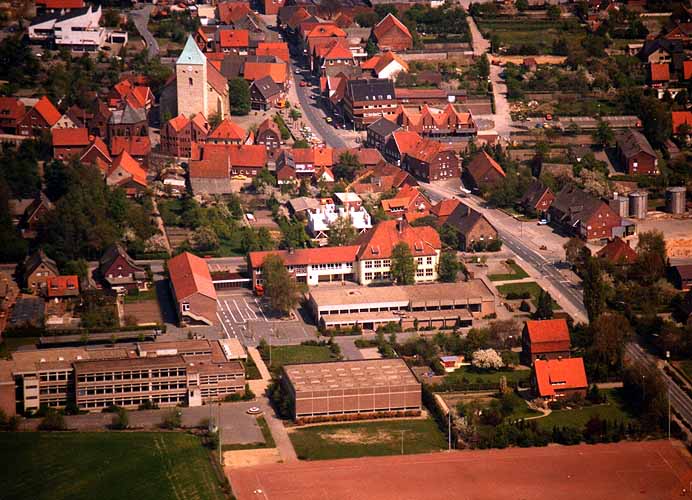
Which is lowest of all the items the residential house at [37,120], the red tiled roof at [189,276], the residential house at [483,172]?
the red tiled roof at [189,276]

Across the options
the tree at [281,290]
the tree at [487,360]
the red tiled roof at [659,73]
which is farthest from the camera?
the red tiled roof at [659,73]

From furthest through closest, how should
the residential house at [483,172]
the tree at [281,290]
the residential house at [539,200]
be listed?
1. the residential house at [483,172]
2. the residential house at [539,200]
3. the tree at [281,290]

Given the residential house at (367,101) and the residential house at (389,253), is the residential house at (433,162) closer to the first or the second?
the residential house at (367,101)

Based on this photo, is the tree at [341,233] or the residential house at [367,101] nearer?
the tree at [341,233]

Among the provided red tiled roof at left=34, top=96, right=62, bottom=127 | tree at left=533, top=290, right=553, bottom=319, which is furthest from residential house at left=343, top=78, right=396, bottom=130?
tree at left=533, top=290, right=553, bottom=319

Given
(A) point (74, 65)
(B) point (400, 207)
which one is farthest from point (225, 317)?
(A) point (74, 65)

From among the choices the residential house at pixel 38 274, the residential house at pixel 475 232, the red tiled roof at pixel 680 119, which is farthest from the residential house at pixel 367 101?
the residential house at pixel 38 274
